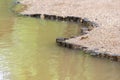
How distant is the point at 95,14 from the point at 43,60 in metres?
6.15

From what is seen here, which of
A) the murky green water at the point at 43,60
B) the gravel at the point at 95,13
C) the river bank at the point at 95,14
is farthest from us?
the gravel at the point at 95,13

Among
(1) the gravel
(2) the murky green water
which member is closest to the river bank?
(1) the gravel

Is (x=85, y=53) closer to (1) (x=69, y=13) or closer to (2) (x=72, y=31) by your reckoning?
(2) (x=72, y=31)

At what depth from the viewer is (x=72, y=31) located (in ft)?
42.7

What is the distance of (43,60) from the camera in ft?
31.6

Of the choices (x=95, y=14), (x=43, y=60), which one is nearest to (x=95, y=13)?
(x=95, y=14)

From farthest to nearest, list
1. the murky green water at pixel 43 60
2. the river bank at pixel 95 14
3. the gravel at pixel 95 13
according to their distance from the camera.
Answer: the gravel at pixel 95 13 < the river bank at pixel 95 14 < the murky green water at pixel 43 60

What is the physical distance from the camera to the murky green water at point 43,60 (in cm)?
860

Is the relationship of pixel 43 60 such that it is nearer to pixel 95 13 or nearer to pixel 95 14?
pixel 95 14

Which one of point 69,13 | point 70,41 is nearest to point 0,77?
point 70,41

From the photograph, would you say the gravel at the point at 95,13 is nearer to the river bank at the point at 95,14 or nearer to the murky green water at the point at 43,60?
the river bank at the point at 95,14

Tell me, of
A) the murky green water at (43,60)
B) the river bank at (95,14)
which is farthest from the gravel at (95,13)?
the murky green water at (43,60)

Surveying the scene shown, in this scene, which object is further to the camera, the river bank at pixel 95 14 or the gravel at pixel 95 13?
the gravel at pixel 95 13

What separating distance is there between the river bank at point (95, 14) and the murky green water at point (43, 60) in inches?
27.3
